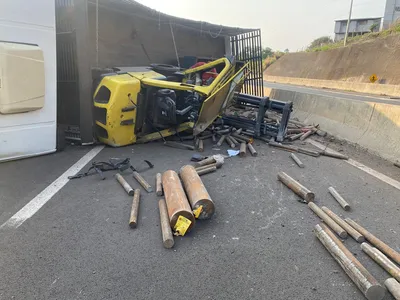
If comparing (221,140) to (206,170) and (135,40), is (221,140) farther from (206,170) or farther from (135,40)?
(135,40)

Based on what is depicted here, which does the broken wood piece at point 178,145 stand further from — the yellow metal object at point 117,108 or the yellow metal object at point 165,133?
the yellow metal object at point 117,108

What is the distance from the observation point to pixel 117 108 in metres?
6.03

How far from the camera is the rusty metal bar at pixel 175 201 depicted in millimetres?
3301

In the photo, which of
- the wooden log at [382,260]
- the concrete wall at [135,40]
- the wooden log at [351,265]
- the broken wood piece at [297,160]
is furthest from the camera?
the concrete wall at [135,40]

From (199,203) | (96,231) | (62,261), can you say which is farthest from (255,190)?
(62,261)

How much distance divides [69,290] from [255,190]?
286 centimetres

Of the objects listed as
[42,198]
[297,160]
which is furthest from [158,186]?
[297,160]

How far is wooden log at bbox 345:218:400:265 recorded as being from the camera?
115 inches

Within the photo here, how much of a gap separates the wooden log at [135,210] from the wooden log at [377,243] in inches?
99.6

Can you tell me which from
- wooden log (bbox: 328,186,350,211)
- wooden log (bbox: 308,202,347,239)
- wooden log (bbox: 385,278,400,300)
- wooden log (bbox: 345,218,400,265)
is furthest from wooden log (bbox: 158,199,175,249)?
wooden log (bbox: 328,186,350,211)

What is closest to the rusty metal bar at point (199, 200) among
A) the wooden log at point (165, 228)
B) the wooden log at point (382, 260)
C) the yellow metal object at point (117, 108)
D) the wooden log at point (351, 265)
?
the wooden log at point (165, 228)

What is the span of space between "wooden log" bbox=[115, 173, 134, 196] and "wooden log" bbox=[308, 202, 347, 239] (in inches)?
96.7

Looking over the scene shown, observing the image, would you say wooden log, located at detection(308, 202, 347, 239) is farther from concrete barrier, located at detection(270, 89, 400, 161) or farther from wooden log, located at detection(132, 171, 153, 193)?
concrete barrier, located at detection(270, 89, 400, 161)

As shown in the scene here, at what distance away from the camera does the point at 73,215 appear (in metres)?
3.67
